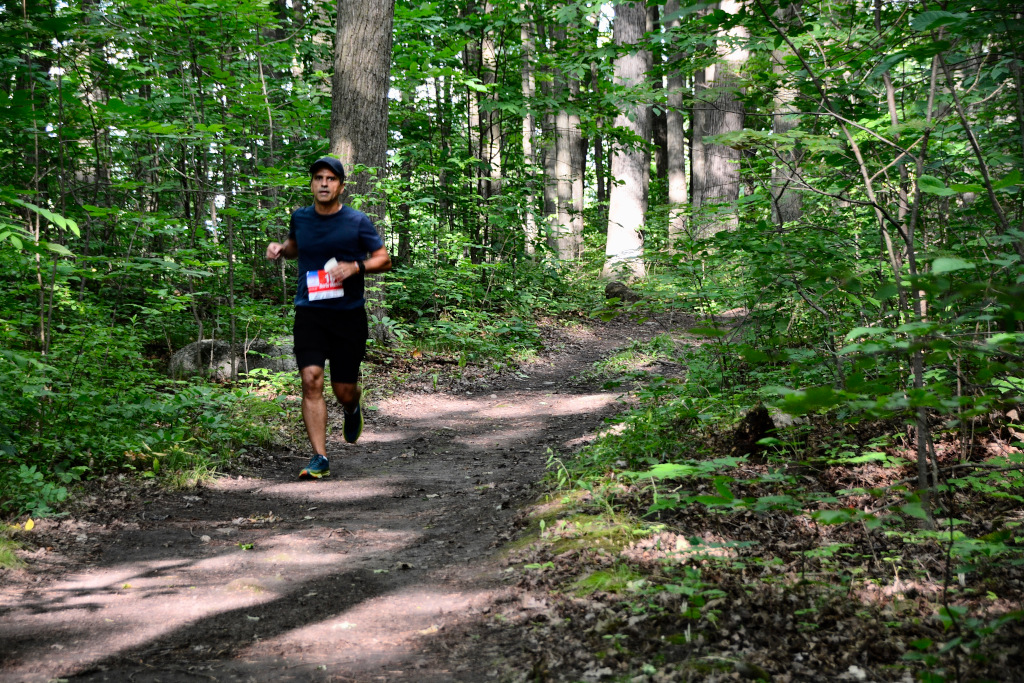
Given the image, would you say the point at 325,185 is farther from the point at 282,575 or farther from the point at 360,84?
the point at 360,84

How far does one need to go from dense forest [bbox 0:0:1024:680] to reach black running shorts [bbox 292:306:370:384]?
1.26m

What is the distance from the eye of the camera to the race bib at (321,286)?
5.62 m

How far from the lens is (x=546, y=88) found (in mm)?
19719

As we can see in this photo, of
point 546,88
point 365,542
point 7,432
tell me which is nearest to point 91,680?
point 365,542

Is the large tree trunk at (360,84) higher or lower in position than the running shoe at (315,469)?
higher

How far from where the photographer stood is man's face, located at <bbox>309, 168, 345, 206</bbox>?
18.1 ft

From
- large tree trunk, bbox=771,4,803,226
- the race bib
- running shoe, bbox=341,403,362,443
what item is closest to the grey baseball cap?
the race bib

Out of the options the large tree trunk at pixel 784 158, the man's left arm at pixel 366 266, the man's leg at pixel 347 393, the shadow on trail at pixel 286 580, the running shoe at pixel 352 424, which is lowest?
the shadow on trail at pixel 286 580

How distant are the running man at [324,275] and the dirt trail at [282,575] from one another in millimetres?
871

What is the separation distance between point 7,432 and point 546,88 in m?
17.5

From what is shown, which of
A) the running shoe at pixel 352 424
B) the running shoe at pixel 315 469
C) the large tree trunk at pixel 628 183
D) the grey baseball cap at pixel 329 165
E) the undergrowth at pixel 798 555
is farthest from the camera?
the large tree trunk at pixel 628 183

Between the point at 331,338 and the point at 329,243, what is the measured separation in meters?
0.77

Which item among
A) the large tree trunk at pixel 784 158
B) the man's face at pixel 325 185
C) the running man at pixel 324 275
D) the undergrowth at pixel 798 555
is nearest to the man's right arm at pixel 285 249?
the running man at pixel 324 275

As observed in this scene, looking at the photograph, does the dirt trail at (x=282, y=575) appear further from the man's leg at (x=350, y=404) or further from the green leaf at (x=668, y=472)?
the green leaf at (x=668, y=472)
